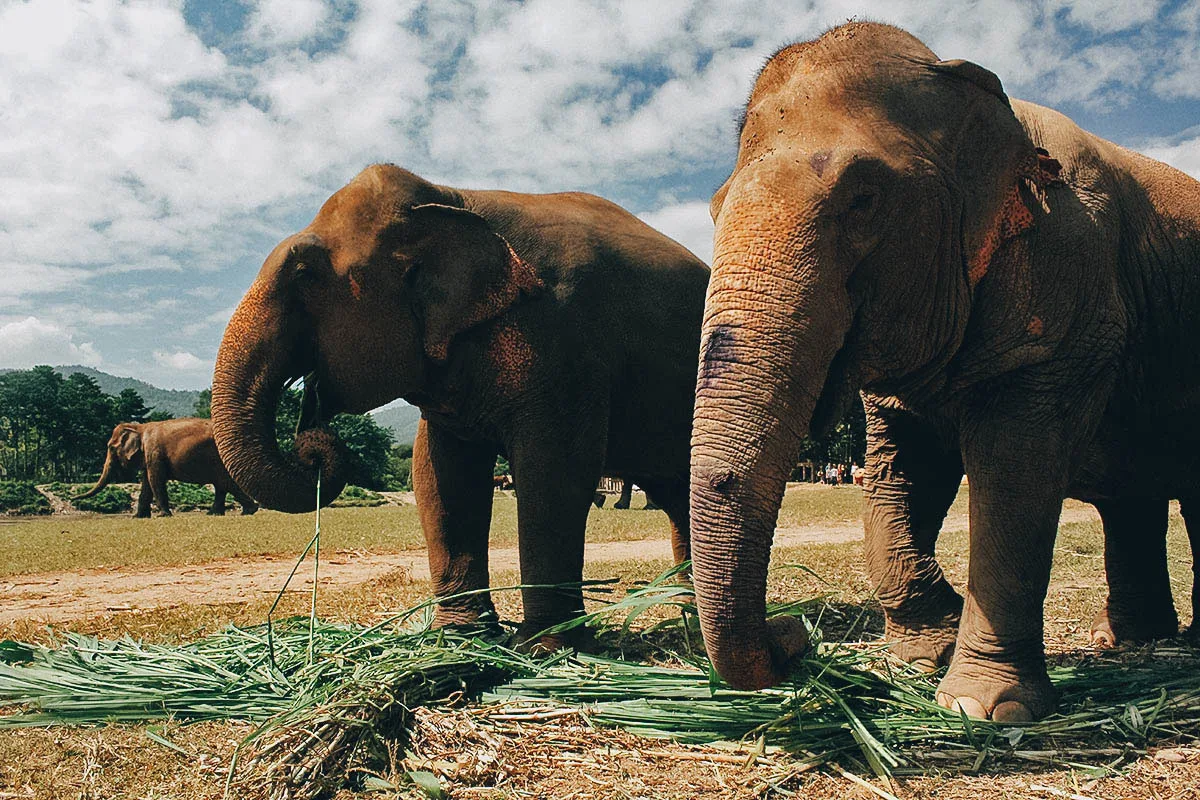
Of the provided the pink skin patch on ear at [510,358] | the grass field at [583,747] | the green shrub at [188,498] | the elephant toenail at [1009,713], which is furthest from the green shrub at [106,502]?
the elephant toenail at [1009,713]

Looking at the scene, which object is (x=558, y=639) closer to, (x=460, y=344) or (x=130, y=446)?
(x=460, y=344)

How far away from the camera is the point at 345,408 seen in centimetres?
588

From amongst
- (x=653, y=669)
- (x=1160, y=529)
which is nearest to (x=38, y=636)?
(x=653, y=669)

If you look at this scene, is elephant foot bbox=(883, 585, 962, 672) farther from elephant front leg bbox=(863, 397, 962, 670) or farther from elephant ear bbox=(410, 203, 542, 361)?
elephant ear bbox=(410, 203, 542, 361)

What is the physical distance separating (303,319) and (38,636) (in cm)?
319

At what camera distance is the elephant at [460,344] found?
5.56 meters

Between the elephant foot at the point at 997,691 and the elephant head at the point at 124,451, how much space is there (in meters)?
30.1

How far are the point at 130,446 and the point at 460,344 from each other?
28.2 m

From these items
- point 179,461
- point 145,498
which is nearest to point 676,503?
point 145,498

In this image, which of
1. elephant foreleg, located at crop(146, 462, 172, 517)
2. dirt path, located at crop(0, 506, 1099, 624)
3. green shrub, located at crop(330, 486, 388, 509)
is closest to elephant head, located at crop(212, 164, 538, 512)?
dirt path, located at crop(0, 506, 1099, 624)

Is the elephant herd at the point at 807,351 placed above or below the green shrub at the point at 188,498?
above

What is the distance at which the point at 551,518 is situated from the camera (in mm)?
5516

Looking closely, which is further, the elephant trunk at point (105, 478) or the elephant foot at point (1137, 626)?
the elephant trunk at point (105, 478)

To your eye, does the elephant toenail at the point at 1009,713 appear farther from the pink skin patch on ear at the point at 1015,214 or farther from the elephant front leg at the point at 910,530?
the pink skin patch on ear at the point at 1015,214
